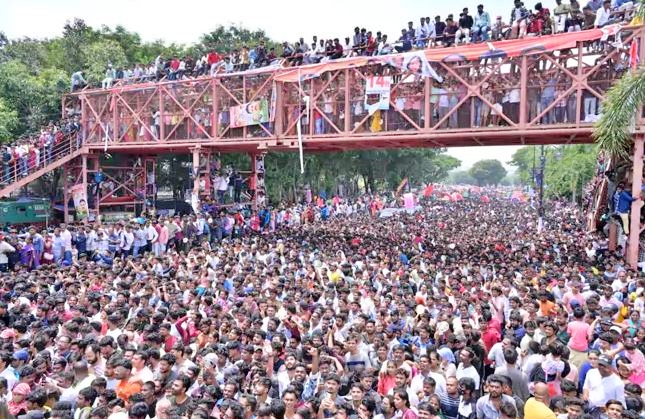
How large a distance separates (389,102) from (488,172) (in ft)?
404

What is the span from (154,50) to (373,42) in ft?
67.4

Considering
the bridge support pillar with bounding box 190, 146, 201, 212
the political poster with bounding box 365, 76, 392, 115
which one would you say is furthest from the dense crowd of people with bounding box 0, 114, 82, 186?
the political poster with bounding box 365, 76, 392, 115

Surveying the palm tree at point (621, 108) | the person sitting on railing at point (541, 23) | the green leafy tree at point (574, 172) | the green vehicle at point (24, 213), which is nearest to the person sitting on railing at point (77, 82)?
the green vehicle at point (24, 213)

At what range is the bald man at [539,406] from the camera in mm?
5121

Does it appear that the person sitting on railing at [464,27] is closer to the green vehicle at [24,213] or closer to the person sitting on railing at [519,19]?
the person sitting on railing at [519,19]

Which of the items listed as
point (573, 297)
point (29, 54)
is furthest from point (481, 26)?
point (29, 54)

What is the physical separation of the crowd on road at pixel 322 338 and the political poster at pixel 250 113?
6.20 meters

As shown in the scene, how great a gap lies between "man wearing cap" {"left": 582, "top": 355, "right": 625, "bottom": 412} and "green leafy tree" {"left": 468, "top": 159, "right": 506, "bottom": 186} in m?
132

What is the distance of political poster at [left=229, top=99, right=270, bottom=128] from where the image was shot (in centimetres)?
1859

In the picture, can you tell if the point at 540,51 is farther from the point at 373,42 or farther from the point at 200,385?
the point at 200,385

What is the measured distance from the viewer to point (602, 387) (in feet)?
19.4

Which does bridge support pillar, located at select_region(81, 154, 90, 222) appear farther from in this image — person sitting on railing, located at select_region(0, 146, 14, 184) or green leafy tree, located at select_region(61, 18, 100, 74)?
green leafy tree, located at select_region(61, 18, 100, 74)

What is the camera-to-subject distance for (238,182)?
73.8 feet

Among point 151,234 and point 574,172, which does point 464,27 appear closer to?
point 151,234
